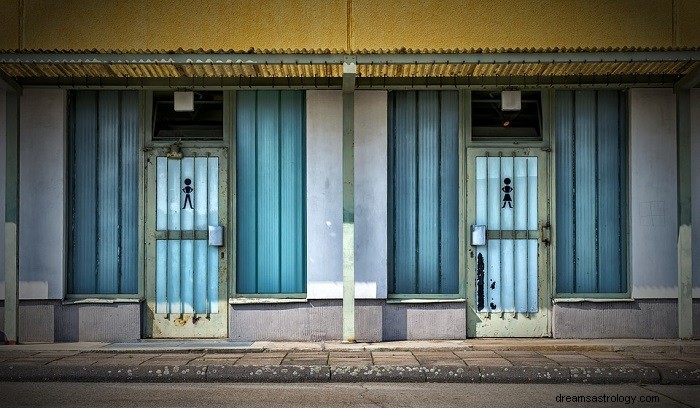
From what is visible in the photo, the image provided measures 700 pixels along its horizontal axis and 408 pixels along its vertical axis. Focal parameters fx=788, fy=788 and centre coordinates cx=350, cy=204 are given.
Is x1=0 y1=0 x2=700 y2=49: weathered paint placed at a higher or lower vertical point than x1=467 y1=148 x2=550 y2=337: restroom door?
higher

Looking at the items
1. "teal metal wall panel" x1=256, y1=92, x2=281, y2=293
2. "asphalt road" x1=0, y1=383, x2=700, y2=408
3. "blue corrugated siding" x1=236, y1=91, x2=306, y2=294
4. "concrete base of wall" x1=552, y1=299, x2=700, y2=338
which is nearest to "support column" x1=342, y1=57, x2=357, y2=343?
"blue corrugated siding" x1=236, y1=91, x2=306, y2=294

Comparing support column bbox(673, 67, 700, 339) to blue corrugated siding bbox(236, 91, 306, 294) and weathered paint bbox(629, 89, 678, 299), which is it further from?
blue corrugated siding bbox(236, 91, 306, 294)

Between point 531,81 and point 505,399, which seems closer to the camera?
point 505,399

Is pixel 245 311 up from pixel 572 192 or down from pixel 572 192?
down

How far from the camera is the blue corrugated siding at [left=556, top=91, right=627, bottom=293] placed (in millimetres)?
11992

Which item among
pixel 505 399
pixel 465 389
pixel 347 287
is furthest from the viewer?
pixel 347 287

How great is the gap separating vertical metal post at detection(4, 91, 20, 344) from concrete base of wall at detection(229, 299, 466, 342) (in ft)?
10.1

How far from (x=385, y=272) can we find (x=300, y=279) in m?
1.30

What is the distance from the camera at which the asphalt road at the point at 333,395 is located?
7844 millimetres

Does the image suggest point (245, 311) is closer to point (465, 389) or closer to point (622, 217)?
point (465, 389)

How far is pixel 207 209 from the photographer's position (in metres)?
11.9

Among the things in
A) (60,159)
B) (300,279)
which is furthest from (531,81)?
(60,159)

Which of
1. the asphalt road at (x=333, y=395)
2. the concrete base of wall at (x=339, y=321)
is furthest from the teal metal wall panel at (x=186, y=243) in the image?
the asphalt road at (x=333, y=395)

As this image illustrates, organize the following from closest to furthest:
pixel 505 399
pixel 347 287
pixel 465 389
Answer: pixel 505 399 → pixel 465 389 → pixel 347 287
